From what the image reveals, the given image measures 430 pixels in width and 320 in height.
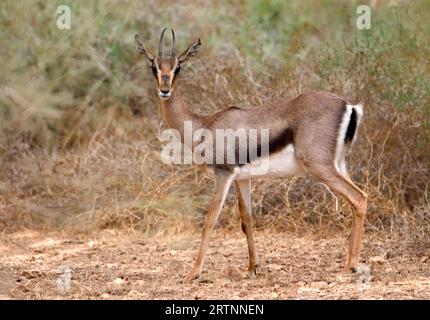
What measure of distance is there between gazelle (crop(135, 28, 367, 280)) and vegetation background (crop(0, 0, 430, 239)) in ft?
4.24

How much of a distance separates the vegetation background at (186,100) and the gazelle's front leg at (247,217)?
1.51 meters

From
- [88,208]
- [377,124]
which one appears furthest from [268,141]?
[88,208]

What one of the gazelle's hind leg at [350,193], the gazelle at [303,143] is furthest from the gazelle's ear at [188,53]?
the gazelle's hind leg at [350,193]

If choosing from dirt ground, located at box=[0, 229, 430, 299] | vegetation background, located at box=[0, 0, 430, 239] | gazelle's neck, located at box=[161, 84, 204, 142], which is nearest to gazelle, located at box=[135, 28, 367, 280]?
gazelle's neck, located at box=[161, 84, 204, 142]

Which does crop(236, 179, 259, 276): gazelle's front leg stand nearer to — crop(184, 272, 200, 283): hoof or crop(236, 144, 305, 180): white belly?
crop(236, 144, 305, 180): white belly

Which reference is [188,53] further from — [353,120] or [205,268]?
[205,268]

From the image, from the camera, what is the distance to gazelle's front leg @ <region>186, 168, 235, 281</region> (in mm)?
7938

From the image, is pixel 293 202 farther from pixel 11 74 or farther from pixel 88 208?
pixel 11 74

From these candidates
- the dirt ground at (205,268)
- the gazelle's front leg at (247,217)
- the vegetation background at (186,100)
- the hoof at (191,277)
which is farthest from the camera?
the vegetation background at (186,100)

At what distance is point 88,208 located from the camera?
1058 cm

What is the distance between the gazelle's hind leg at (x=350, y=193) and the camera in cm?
793

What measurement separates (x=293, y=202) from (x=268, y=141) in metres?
2.05

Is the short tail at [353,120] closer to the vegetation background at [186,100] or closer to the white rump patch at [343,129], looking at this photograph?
the white rump patch at [343,129]

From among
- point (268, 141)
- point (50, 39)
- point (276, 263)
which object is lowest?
point (276, 263)
